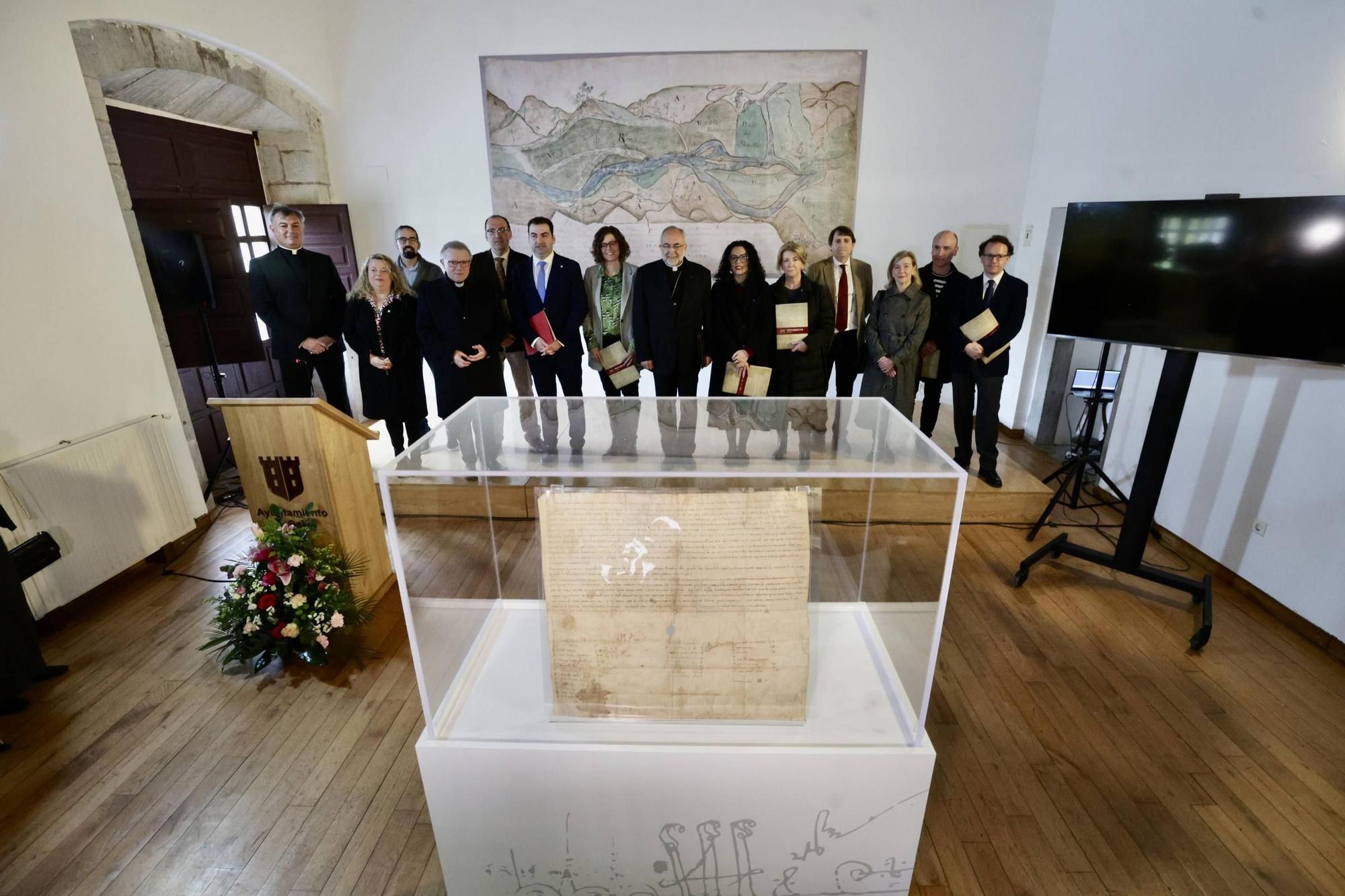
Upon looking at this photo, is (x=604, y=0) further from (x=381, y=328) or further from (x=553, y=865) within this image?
(x=553, y=865)

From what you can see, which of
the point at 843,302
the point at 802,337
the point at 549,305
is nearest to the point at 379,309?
the point at 549,305

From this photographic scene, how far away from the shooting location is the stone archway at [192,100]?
3.25 meters

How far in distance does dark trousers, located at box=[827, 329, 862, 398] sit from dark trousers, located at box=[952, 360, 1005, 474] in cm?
62

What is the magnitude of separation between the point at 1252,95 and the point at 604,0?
4041mm

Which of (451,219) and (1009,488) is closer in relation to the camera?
(1009,488)

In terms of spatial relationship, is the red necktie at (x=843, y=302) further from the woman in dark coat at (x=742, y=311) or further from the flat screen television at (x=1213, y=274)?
the flat screen television at (x=1213, y=274)

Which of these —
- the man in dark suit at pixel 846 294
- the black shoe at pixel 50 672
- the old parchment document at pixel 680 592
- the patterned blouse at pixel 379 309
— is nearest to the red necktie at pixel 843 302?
the man in dark suit at pixel 846 294

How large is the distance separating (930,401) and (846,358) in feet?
2.10

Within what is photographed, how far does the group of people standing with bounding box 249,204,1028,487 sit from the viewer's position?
377 centimetres

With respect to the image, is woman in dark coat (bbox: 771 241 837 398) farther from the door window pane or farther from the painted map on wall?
the door window pane

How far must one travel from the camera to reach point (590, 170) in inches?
200

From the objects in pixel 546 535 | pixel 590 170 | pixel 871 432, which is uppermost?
pixel 590 170

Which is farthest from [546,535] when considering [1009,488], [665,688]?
[1009,488]

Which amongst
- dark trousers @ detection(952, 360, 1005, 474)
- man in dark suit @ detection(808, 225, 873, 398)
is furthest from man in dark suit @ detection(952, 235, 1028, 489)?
man in dark suit @ detection(808, 225, 873, 398)
